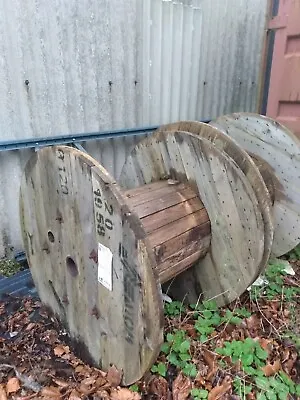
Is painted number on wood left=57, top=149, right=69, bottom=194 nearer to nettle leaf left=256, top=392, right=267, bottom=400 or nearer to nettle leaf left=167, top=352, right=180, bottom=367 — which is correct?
nettle leaf left=167, top=352, right=180, bottom=367

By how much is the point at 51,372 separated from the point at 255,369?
4.13 feet

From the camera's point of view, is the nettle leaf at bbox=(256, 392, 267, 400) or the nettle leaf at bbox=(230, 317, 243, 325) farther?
the nettle leaf at bbox=(230, 317, 243, 325)

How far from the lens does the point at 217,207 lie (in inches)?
89.7

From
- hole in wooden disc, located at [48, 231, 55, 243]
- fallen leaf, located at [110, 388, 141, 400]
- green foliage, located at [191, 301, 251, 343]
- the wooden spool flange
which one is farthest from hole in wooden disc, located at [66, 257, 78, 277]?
green foliage, located at [191, 301, 251, 343]

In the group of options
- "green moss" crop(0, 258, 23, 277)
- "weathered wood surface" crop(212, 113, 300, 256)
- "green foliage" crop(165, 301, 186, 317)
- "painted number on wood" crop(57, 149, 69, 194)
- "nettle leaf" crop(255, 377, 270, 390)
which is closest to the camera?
"painted number on wood" crop(57, 149, 69, 194)

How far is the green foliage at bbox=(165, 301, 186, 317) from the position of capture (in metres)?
2.53

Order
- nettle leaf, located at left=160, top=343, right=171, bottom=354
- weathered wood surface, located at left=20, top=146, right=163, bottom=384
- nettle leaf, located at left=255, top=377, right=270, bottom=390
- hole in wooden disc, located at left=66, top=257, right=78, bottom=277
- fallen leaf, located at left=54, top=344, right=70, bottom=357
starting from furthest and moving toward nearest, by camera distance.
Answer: fallen leaf, located at left=54, top=344, right=70, bottom=357
nettle leaf, located at left=160, top=343, right=171, bottom=354
hole in wooden disc, located at left=66, top=257, right=78, bottom=277
nettle leaf, located at left=255, top=377, right=270, bottom=390
weathered wood surface, located at left=20, top=146, right=163, bottom=384

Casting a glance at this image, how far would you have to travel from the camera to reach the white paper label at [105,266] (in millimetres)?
1723

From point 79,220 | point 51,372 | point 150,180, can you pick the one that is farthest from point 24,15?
point 51,372

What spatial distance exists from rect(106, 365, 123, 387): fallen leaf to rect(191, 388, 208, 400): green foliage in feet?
1.37

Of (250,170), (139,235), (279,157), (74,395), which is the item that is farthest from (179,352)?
(279,157)

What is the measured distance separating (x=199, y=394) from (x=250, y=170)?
137 cm


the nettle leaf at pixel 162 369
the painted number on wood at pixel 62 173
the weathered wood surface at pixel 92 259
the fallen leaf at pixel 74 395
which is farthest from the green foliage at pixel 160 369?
the painted number on wood at pixel 62 173

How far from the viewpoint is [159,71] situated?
3982 millimetres
